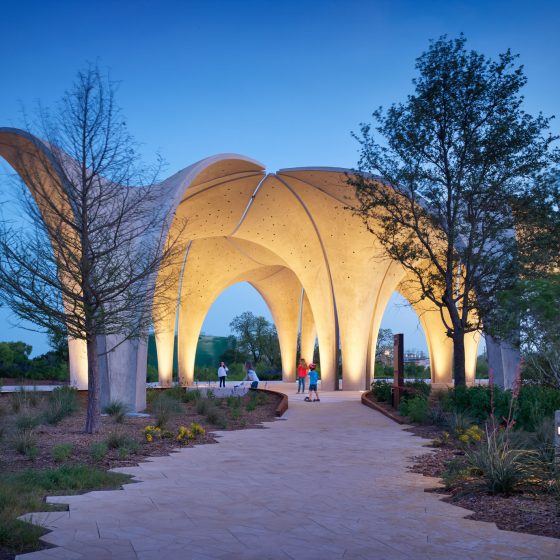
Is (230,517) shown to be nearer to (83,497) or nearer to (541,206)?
(83,497)

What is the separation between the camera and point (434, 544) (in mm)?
5156

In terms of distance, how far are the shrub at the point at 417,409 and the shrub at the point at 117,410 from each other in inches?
265

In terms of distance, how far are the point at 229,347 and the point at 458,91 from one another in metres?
45.7

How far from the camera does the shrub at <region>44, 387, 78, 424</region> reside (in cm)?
1362

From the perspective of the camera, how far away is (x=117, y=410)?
15289 millimetres

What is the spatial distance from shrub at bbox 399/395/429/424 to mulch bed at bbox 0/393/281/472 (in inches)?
134

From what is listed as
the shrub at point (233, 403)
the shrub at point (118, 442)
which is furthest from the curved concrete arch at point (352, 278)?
the shrub at point (118, 442)

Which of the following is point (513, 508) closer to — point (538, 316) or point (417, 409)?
point (538, 316)

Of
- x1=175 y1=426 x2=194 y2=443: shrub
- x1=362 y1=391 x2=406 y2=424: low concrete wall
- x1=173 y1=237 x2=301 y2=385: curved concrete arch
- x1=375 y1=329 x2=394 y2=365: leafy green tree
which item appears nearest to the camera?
x1=175 y1=426 x2=194 y2=443: shrub

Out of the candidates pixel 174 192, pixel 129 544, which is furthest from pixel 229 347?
pixel 129 544

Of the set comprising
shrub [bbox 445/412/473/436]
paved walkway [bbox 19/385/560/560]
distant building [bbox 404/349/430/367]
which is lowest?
paved walkway [bbox 19/385/560/560]

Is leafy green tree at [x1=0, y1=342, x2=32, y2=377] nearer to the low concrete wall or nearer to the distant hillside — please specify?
the distant hillside

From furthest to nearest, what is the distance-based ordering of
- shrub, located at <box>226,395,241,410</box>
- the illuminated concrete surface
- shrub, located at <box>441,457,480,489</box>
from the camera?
the illuminated concrete surface → shrub, located at <box>226,395,241,410</box> → shrub, located at <box>441,457,480,489</box>

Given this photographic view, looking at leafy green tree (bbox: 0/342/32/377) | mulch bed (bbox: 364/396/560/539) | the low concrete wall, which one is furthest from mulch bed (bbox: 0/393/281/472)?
leafy green tree (bbox: 0/342/32/377)
